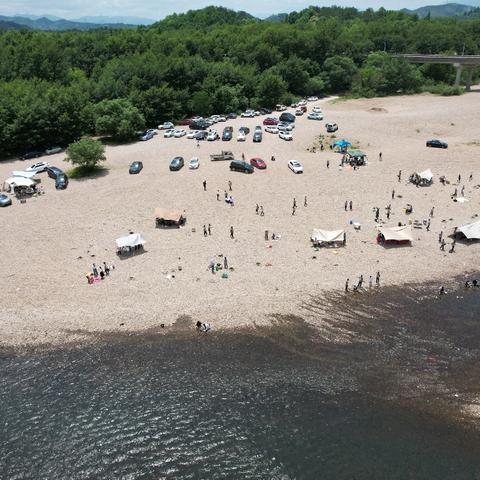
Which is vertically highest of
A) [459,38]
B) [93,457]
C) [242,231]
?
[459,38]

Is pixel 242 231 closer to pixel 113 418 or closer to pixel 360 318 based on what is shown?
pixel 360 318

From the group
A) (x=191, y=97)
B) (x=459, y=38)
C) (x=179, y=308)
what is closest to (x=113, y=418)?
(x=179, y=308)

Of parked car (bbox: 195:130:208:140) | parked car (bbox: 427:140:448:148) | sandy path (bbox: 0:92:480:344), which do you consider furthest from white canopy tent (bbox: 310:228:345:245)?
parked car (bbox: 195:130:208:140)

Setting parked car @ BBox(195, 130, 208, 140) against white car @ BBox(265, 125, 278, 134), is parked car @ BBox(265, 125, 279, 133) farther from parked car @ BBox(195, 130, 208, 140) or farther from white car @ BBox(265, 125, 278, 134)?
parked car @ BBox(195, 130, 208, 140)

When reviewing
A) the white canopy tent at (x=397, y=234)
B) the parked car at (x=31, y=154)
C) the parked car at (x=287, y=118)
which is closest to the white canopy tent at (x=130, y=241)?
the white canopy tent at (x=397, y=234)

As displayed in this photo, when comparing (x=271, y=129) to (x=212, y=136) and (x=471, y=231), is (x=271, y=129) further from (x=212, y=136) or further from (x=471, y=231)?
(x=471, y=231)
